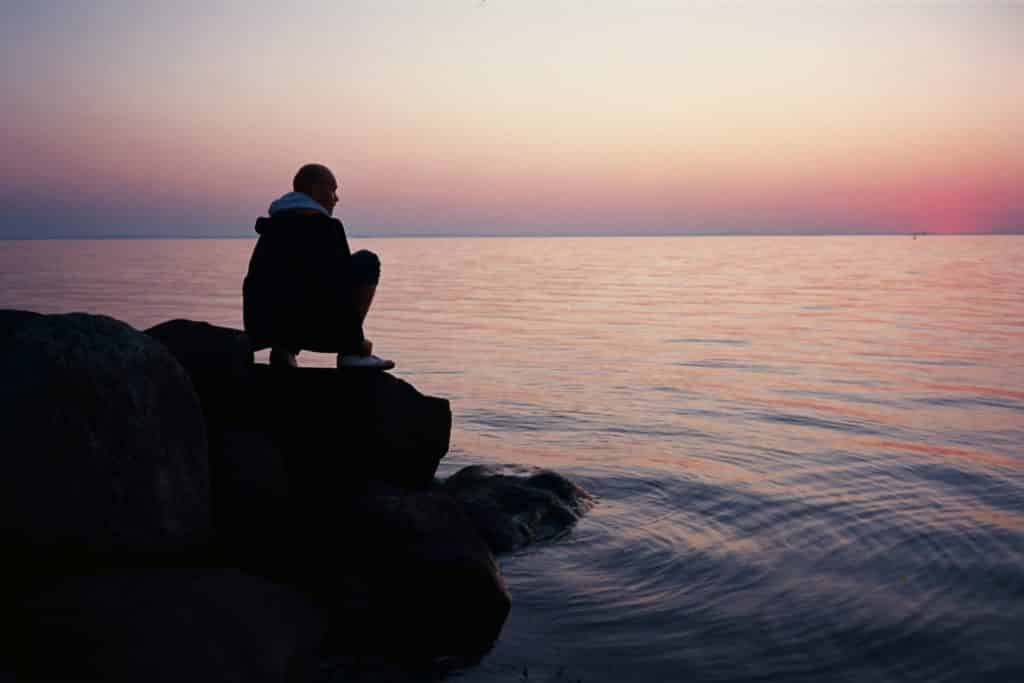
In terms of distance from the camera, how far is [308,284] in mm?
6871

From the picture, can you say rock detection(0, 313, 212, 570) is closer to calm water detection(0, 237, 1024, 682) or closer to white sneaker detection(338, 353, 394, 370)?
white sneaker detection(338, 353, 394, 370)

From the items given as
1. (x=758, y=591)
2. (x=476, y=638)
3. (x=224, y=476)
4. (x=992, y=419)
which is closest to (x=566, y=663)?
(x=476, y=638)

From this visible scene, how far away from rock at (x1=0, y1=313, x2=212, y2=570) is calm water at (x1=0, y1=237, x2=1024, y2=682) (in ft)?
7.51

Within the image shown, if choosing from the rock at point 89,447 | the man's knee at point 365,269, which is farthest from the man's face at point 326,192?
the rock at point 89,447

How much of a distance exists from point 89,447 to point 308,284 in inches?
85.6

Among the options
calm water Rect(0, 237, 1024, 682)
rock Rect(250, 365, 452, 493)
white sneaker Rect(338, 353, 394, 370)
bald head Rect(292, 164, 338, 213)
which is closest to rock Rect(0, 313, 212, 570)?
rock Rect(250, 365, 452, 493)

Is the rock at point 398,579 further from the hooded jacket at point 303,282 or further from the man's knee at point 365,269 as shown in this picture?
the man's knee at point 365,269

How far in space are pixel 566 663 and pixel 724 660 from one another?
1.14 metres

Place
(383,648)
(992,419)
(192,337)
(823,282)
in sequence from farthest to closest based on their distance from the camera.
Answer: (823,282) < (992,419) < (192,337) < (383,648)

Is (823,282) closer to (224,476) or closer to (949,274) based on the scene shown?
(949,274)

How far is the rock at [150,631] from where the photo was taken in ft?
15.5

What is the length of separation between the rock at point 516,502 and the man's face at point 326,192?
3.42 meters

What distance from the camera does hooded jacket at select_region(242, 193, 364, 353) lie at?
688 centimetres

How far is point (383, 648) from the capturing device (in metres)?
6.16
